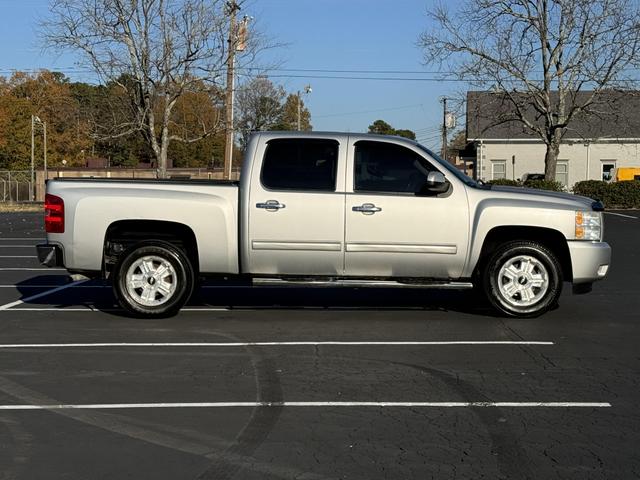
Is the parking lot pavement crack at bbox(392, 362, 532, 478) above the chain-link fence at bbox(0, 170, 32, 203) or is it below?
below

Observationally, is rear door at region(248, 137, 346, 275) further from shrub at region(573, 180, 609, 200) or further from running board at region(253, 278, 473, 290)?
shrub at region(573, 180, 609, 200)

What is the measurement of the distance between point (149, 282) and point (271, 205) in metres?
1.63

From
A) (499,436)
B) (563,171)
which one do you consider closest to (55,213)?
(499,436)

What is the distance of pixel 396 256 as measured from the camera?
884 cm

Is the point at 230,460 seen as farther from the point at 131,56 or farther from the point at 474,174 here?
the point at 474,174

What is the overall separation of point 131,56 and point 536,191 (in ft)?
64.7

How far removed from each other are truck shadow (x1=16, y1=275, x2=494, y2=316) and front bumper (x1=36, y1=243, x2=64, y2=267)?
0.99 metres

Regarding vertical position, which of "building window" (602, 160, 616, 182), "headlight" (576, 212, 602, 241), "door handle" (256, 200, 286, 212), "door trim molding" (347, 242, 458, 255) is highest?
"building window" (602, 160, 616, 182)

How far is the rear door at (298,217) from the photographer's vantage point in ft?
28.9

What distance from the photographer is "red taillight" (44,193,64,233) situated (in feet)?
29.4

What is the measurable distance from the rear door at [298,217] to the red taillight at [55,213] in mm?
2076

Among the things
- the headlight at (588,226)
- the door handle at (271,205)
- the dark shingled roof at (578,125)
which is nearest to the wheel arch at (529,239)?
the headlight at (588,226)

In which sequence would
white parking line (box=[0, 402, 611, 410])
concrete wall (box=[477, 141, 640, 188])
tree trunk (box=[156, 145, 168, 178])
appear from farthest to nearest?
1. concrete wall (box=[477, 141, 640, 188])
2. tree trunk (box=[156, 145, 168, 178])
3. white parking line (box=[0, 402, 611, 410])

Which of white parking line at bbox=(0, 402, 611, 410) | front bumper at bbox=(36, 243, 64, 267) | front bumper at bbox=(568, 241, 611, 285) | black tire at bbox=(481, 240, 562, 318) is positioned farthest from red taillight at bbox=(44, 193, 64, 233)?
front bumper at bbox=(568, 241, 611, 285)
